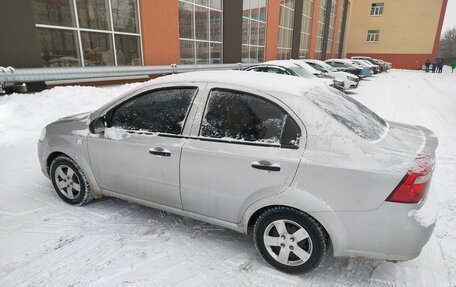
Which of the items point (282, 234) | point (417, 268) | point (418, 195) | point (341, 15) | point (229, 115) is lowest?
point (417, 268)

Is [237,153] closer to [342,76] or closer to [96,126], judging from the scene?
[96,126]

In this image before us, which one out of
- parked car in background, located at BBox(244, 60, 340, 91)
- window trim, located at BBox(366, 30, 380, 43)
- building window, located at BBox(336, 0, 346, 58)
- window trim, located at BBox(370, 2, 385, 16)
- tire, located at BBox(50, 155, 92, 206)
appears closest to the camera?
tire, located at BBox(50, 155, 92, 206)

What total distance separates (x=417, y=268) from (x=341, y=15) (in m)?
44.1

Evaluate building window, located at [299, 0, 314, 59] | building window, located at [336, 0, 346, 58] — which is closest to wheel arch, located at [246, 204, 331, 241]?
building window, located at [299, 0, 314, 59]

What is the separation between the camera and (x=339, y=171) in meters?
2.27

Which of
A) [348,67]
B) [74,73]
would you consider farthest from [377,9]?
[74,73]

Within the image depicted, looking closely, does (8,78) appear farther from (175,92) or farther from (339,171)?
(339,171)

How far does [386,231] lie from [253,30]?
1825 centimetres

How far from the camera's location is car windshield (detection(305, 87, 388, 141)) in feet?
8.30

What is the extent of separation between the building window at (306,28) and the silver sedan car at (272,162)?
26.4 meters

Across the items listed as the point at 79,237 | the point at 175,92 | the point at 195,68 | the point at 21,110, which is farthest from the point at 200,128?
the point at 195,68

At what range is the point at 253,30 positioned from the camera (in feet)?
61.5

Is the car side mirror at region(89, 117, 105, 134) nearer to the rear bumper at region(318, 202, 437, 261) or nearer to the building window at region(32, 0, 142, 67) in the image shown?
the rear bumper at region(318, 202, 437, 261)

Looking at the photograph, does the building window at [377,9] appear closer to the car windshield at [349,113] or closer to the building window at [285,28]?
the building window at [285,28]
